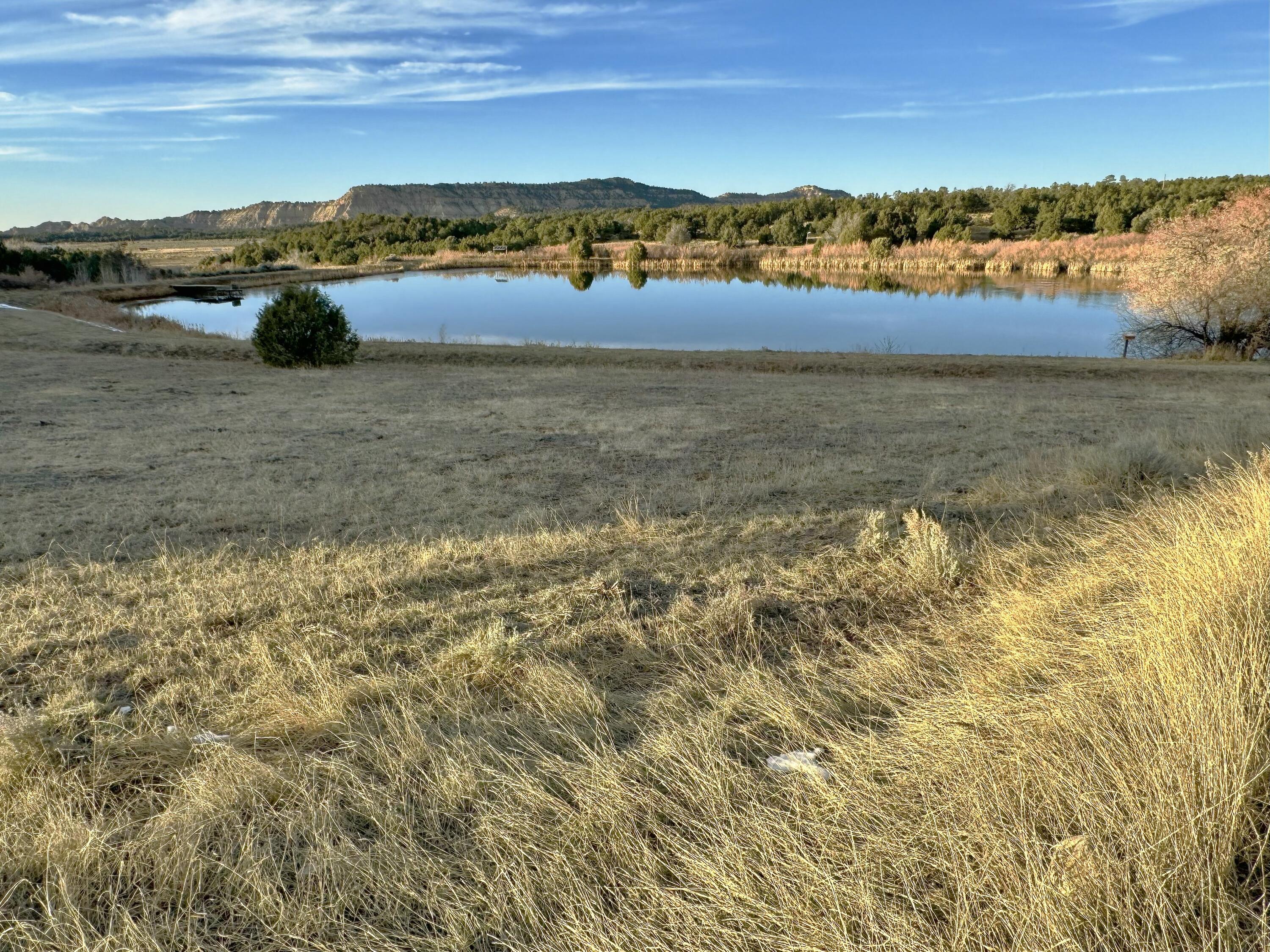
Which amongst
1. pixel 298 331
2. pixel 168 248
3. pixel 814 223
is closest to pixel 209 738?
pixel 298 331

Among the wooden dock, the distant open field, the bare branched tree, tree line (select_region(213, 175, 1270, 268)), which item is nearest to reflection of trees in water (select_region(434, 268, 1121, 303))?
tree line (select_region(213, 175, 1270, 268))

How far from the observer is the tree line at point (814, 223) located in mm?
64562

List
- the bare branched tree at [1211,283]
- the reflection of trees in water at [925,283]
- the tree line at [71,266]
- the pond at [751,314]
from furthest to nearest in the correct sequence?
1. the tree line at [71,266]
2. the reflection of trees in water at [925,283]
3. the pond at [751,314]
4. the bare branched tree at [1211,283]

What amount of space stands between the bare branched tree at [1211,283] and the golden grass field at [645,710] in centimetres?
1844

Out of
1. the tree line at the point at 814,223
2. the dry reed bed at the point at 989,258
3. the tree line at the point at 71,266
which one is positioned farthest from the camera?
the tree line at the point at 814,223

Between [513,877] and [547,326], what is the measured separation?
3458 centimetres

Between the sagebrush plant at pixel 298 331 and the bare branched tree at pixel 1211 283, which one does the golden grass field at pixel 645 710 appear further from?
the bare branched tree at pixel 1211 283

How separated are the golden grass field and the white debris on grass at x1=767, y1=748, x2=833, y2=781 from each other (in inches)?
1.5

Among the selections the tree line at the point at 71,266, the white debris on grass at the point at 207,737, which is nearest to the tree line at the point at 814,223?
the tree line at the point at 71,266

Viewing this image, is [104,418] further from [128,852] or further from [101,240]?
[101,240]

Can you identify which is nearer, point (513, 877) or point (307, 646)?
point (513, 877)

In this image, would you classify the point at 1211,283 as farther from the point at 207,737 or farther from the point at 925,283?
the point at 925,283

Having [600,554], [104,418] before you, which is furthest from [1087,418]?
[104,418]

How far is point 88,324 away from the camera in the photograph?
2714 cm
